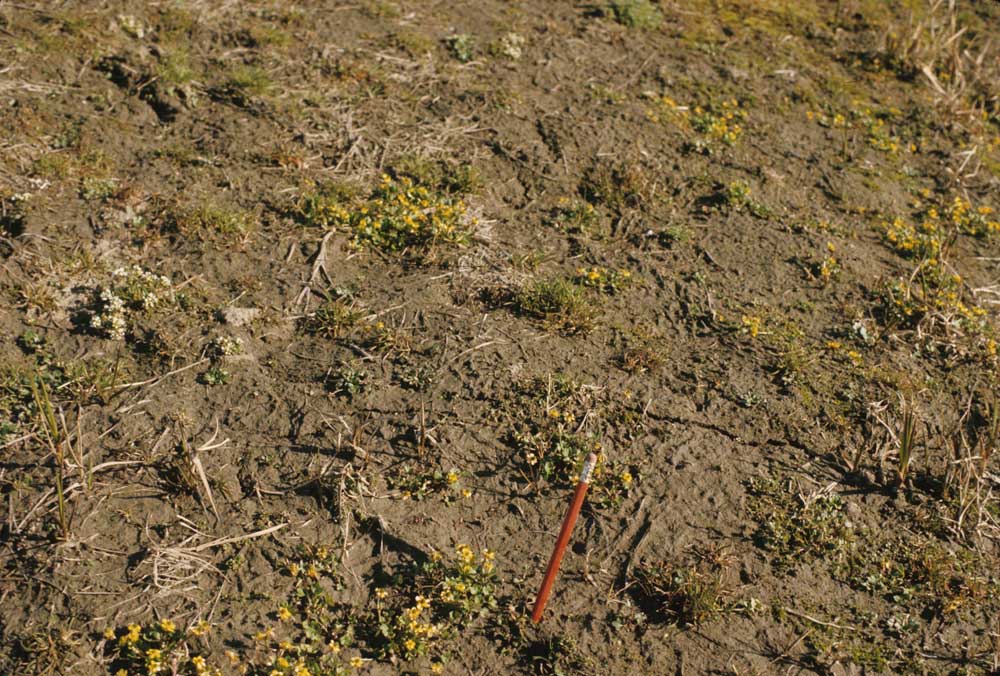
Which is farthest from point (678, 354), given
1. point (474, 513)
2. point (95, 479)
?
point (95, 479)

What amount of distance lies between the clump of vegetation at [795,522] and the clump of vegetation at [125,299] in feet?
12.5

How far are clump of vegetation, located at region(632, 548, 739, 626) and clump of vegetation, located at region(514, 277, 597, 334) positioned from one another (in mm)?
1675

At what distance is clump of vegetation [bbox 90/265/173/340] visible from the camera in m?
5.19

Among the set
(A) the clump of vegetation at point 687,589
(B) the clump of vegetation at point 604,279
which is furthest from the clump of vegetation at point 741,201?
(A) the clump of vegetation at point 687,589

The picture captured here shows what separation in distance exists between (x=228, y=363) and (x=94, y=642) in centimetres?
176

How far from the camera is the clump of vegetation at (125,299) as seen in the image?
5193 mm

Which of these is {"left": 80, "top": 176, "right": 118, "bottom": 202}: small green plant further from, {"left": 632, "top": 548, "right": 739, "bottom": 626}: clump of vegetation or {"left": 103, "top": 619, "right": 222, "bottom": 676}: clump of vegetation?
{"left": 632, "top": 548, "right": 739, "bottom": 626}: clump of vegetation

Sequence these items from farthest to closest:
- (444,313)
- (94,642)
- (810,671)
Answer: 1. (444,313)
2. (810,671)
3. (94,642)

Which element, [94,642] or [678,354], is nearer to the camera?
[94,642]

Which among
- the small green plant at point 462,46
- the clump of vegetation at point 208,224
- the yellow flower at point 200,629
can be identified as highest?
the small green plant at point 462,46

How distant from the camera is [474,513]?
468 centimetres

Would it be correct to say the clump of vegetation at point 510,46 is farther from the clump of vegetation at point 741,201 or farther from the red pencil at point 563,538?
the red pencil at point 563,538

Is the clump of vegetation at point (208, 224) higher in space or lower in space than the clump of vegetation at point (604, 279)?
lower

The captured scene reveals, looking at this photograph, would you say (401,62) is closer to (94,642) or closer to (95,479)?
(95,479)
